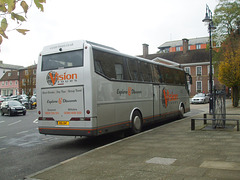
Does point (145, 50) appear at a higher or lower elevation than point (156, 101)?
higher

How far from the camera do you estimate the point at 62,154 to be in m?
8.42

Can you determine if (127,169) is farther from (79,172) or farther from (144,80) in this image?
(144,80)

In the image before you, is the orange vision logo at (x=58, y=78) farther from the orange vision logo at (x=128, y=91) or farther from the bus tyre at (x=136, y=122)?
the bus tyre at (x=136, y=122)

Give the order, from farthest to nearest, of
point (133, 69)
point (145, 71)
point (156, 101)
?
point (156, 101), point (145, 71), point (133, 69)

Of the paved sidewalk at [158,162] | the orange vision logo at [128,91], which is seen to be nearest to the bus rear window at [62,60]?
the orange vision logo at [128,91]

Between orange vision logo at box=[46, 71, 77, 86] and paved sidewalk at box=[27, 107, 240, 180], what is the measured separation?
2.65 m

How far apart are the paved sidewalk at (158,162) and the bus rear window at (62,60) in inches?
120

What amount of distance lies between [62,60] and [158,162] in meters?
5.13

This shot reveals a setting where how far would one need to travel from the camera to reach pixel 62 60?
945 cm

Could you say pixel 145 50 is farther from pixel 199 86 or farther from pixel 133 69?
pixel 133 69

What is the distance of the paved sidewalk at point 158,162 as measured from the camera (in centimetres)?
530

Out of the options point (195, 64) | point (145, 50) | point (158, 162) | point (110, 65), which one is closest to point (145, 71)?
point (110, 65)

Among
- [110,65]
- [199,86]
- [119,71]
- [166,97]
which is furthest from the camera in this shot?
[199,86]

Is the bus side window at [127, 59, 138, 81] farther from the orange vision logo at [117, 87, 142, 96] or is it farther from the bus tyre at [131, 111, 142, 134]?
the bus tyre at [131, 111, 142, 134]
